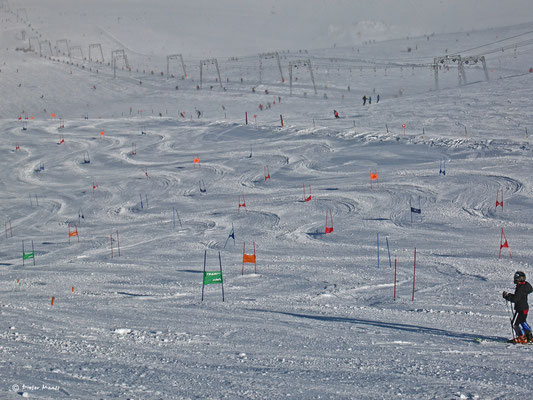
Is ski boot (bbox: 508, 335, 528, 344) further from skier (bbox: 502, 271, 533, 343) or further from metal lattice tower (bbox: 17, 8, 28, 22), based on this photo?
metal lattice tower (bbox: 17, 8, 28, 22)

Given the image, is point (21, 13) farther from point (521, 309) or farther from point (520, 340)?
point (520, 340)

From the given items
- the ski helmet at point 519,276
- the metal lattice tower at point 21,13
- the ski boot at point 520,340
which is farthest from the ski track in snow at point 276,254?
the metal lattice tower at point 21,13

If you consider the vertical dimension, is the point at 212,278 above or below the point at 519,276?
below

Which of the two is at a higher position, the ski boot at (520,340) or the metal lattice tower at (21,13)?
the metal lattice tower at (21,13)

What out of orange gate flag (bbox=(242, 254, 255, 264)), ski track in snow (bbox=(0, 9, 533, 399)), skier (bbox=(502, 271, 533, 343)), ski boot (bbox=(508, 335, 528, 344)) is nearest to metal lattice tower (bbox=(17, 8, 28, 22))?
ski track in snow (bbox=(0, 9, 533, 399))

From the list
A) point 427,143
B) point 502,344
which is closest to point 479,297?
point 502,344

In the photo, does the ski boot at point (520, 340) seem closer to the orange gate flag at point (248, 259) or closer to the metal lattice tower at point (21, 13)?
the orange gate flag at point (248, 259)

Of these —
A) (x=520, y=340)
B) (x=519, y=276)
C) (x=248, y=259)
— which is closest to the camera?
(x=519, y=276)

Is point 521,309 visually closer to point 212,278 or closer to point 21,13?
point 212,278

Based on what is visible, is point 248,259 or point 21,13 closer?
point 248,259

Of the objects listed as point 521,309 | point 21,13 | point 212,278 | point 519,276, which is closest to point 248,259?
point 212,278

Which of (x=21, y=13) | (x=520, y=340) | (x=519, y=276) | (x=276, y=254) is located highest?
Answer: (x=21, y=13)

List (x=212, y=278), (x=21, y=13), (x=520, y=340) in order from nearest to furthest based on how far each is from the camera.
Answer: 1. (x=520, y=340)
2. (x=212, y=278)
3. (x=21, y=13)

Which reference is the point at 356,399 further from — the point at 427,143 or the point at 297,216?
the point at 427,143
